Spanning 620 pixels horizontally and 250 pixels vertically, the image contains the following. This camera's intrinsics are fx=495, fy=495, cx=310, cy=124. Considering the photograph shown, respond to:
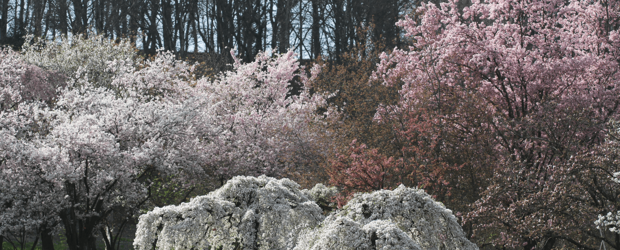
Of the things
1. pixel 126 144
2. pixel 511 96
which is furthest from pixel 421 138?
pixel 126 144

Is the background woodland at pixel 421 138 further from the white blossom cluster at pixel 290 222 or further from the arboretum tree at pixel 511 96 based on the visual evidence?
the white blossom cluster at pixel 290 222

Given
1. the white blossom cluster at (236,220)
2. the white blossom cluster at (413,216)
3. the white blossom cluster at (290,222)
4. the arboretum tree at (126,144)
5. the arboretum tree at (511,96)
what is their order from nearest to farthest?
the white blossom cluster at (290,222), the white blossom cluster at (413,216), the white blossom cluster at (236,220), the arboretum tree at (126,144), the arboretum tree at (511,96)

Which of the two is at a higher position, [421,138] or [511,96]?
[511,96]

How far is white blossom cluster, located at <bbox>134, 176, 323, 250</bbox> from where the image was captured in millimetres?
6488

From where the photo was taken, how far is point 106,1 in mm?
30531

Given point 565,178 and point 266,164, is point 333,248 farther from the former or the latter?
point 266,164

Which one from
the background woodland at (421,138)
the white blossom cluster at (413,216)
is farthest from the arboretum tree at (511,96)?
the white blossom cluster at (413,216)

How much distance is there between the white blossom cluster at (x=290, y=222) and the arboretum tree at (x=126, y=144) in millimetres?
3278

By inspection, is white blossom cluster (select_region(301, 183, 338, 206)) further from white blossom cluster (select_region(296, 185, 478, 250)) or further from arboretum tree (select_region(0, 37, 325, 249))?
white blossom cluster (select_region(296, 185, 478, 250))

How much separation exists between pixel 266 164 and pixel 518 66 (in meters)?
6.54

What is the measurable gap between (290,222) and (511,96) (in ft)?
22.3

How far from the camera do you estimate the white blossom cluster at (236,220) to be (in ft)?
21.3

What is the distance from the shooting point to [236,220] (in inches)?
277

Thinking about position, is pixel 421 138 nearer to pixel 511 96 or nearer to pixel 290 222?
pixel 511 96
